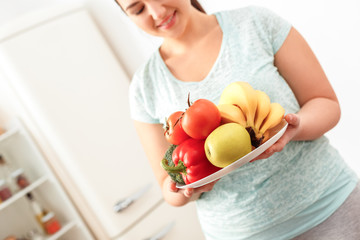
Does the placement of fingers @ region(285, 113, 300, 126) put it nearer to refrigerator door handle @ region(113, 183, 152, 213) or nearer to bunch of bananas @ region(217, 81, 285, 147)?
bunch of bananas @ region(217, 81, 285, 147)

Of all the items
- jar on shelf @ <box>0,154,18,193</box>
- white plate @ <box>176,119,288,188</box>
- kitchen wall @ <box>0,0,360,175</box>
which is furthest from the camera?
jar on shelf @ <box>0,154,18,193</box>

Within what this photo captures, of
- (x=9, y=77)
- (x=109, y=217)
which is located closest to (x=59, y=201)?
(x=109, y=217)

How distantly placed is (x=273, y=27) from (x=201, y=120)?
356 mm

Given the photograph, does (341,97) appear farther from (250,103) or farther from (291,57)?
(250,103)

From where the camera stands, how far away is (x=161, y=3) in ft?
2.49

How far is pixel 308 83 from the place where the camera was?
2.65ft

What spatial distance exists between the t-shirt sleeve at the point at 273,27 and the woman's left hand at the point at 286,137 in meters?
0.25

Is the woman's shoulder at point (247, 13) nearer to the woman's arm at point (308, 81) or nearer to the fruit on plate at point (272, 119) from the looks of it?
the woman's arm at point (308, 81)

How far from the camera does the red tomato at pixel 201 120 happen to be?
61 cm

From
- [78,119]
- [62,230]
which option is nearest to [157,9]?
[78,119]

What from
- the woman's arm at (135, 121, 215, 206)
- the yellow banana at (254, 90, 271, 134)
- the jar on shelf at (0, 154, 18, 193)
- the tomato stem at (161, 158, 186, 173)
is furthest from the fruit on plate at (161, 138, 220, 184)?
the jar on shelf at (0, 154, 18, 193)

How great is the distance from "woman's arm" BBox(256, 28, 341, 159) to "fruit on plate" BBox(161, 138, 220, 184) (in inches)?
10.2

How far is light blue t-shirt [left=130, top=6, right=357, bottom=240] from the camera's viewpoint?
30.7 inches

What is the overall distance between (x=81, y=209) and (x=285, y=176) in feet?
3.74
